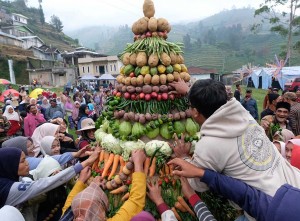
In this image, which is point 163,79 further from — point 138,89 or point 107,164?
point 107,164

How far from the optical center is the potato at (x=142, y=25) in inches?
122

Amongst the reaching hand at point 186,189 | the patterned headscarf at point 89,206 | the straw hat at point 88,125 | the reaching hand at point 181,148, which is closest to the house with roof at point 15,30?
the straw hat at point 88,125

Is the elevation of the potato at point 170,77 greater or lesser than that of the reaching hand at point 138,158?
greater

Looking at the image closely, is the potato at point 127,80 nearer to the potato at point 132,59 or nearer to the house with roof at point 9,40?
the potato at point 132,59

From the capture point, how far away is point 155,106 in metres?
2.89

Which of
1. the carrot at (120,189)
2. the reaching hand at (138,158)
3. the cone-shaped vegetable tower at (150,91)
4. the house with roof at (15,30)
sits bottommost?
the carrot at (120,189)

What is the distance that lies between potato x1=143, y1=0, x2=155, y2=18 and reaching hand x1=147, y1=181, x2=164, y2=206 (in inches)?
75.4

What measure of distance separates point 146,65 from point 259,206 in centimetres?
182

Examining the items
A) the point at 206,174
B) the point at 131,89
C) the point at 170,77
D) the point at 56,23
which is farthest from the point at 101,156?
the point at 56,23

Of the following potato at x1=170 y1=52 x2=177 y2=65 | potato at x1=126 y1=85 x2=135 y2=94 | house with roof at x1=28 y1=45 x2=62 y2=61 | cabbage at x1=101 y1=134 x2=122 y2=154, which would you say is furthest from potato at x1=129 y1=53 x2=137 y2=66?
house with roof at x1=28 y1=45 x2=62 y2=61

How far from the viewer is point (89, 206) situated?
2.17 metres

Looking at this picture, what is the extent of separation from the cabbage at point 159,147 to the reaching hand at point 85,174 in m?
0.73

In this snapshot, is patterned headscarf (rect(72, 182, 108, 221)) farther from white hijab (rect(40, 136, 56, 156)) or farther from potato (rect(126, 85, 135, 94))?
white hijab (rect(40, 136, 56, 156))

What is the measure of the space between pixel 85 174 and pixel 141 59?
4.60 ft
